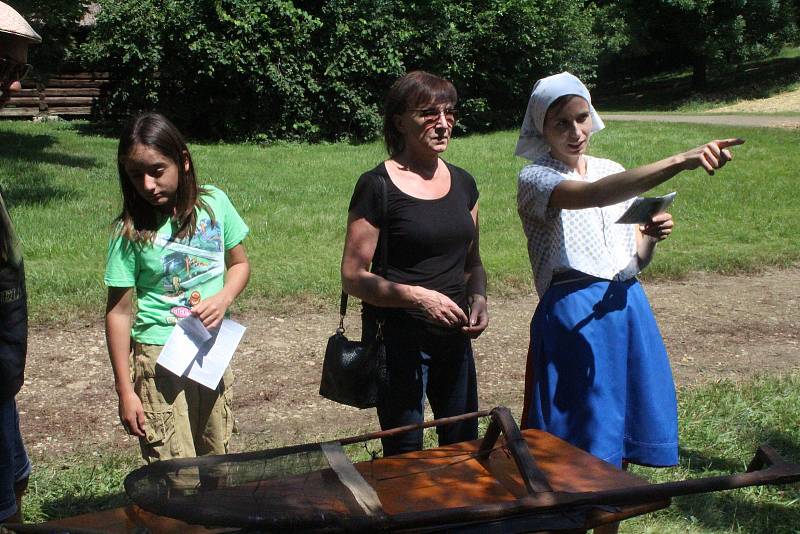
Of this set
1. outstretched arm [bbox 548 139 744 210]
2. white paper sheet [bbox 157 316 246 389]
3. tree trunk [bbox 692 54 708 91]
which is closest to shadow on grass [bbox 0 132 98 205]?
white paper sheet [bbox 157 316 246 389]

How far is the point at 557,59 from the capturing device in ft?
69.3

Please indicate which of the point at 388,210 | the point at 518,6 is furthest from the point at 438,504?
the point at 518,6

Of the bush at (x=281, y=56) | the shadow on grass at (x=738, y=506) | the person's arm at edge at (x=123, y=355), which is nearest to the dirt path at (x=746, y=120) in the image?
the bush at (x=281, y=56)

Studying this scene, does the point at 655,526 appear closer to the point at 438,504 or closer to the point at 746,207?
the point at 438,504

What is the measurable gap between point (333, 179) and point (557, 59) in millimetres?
11034

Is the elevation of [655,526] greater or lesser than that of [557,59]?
lesser

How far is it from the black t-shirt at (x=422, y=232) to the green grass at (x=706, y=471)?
0.95 metres

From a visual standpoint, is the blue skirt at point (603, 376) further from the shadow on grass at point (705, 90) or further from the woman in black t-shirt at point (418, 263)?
the shadow on grass at point (705, 90)

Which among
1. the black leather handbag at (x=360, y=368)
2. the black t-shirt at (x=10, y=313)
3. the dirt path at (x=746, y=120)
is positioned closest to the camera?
the black t-shirt at (x=10, y=313)

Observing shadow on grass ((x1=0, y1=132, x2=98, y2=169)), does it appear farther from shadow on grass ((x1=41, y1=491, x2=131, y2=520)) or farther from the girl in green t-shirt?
the girl in green t-shirt

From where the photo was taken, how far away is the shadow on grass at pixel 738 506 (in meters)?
3.77

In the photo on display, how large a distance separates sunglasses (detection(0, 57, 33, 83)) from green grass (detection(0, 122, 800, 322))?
3.97 m

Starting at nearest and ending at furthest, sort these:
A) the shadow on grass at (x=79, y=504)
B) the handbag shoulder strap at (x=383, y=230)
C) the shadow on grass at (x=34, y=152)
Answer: the handbag shoulder strap at (x=383, y=230) < the shadow on grass at (x=79, y=504) < the shadow on grass at (x=34, y=152)

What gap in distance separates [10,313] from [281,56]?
15.7m
